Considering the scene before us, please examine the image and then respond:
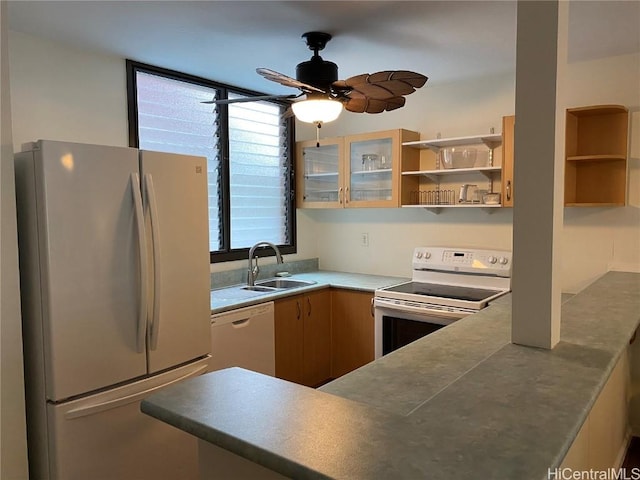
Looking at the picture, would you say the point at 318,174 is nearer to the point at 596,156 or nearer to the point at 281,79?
the point at 281,79

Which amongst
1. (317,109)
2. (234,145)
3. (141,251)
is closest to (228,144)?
(234,145)

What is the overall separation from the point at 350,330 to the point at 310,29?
2.14 meters

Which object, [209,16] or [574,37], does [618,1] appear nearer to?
[574,37]

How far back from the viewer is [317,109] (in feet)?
7.30

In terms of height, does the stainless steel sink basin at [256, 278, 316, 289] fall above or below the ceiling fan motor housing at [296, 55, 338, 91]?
below

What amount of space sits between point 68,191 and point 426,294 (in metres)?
2.19

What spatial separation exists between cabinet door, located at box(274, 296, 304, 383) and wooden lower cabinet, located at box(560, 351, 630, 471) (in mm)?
1963

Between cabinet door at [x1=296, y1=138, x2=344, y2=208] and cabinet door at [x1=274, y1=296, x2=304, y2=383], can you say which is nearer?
cabinet door at [x1=274, y1=296, x2=304, y2=383]

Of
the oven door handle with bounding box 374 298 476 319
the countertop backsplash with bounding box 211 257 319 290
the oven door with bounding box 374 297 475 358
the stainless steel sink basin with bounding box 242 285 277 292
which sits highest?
the countertop backsplash with bounding box 211 257 319 290

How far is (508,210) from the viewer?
131 inches

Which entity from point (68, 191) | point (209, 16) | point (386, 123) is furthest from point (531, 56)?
point (386, 123)

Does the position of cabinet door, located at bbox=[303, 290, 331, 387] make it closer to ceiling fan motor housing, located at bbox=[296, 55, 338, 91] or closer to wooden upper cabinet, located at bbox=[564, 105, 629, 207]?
ceiling fan motor housing, located at bbox=[296, 55, 338, 91]

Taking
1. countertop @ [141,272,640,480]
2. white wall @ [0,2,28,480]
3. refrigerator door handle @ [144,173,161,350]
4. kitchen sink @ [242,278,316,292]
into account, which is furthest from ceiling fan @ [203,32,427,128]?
kitchen sink @ [242,278,316,292]

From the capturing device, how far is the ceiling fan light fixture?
2217 mm
